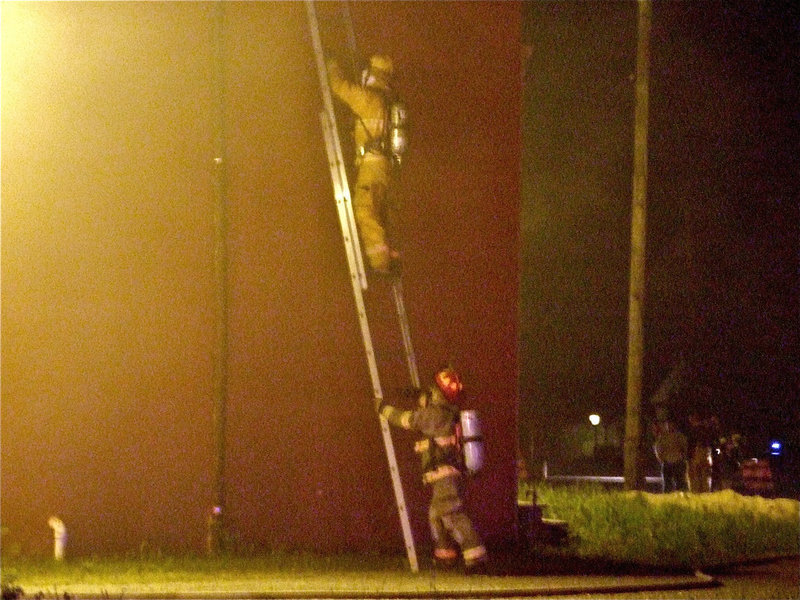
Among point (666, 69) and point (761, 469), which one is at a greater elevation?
point (666, 69)

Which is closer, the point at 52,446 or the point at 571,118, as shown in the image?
the point at 52,446

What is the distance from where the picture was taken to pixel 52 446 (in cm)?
1127

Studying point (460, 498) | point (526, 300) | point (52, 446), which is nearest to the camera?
point (460, 498)

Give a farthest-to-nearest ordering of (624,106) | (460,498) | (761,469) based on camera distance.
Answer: (624,106) → (761,469) → (460,498)

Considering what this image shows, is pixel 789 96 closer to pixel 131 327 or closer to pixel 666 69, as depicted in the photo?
pixel 666 69

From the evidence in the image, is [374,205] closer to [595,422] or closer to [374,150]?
[374,150]

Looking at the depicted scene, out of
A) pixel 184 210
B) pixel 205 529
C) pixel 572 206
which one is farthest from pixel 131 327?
pixel 572 206

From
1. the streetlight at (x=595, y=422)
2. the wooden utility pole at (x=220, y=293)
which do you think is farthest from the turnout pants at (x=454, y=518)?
the streetlight at (x=595, y=422)

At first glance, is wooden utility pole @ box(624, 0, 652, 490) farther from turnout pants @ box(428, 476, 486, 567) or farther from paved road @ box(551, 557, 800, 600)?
turnout pants @ box(428, 476, 486, 567)

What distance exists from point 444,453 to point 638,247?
872cm

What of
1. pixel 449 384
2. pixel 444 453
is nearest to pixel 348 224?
pixel 449 384

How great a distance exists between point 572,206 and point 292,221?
19.6 metres

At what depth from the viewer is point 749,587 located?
1071cm

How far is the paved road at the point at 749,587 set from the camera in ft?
32.7
